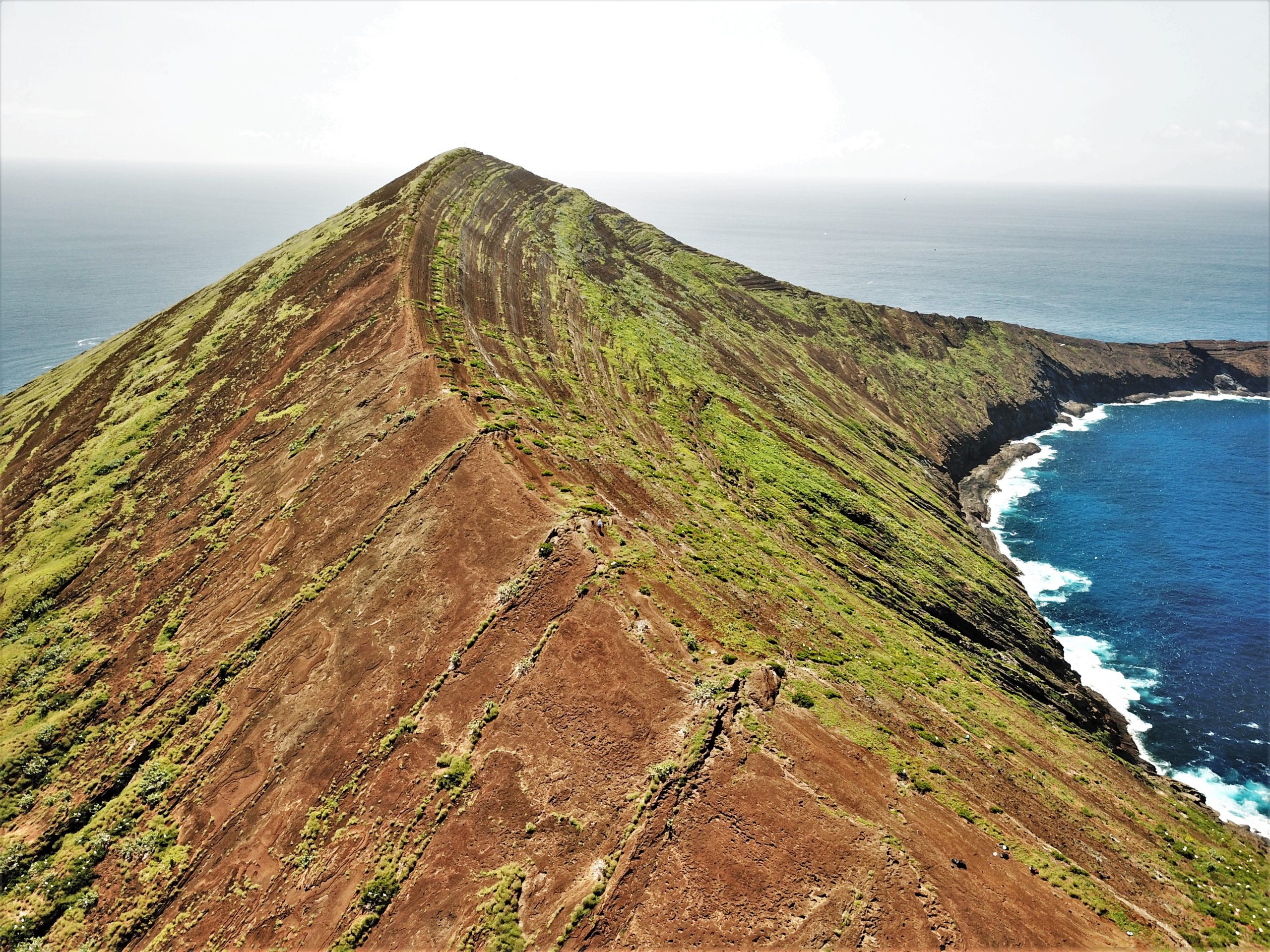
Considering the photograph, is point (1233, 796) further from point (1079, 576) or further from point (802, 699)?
point (802, 699)

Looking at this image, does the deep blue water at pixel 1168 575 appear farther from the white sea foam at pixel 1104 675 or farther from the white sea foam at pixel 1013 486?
the white sea foam at pixel 1013 486

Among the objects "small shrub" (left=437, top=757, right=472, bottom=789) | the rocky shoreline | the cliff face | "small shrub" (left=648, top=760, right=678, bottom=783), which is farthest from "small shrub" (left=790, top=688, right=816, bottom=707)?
the rocky shoreline

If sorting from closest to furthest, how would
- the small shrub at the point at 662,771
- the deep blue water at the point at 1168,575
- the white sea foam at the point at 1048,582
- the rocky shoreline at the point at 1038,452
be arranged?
the small shrub at the point at 662,771, the rocky shoreline at the point at 1038,452, the deep blue water at the point at 1168,575, the white sea foam at the point at 1048,582

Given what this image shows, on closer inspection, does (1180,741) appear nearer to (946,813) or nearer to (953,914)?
(946,813)

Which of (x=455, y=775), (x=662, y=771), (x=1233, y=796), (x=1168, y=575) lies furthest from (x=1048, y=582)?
(x=455, y=775)

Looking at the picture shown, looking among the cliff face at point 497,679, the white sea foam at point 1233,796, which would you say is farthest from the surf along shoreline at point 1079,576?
the cliff face at point 497,679

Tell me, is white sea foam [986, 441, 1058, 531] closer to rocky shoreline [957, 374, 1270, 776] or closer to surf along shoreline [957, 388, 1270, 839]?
surf along shoreline [957, 388, 1270, 839]
